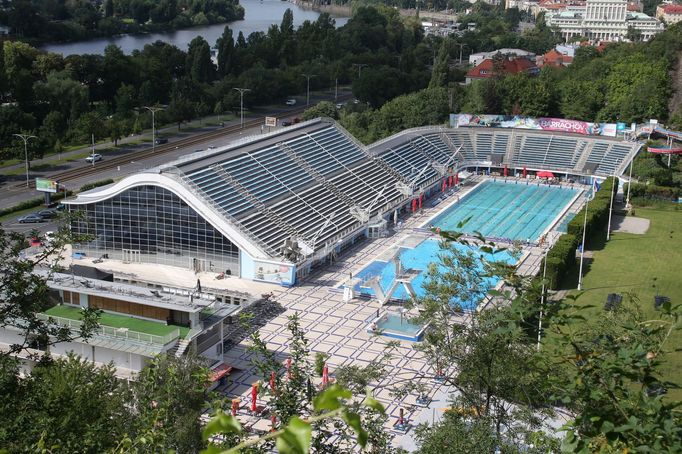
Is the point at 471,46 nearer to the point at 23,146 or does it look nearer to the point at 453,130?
the point at 453,130

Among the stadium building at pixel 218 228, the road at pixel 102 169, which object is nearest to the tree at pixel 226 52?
the road at pixel 102 169

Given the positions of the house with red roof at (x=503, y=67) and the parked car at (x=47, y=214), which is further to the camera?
the house with red roof at (x=503, y=67)

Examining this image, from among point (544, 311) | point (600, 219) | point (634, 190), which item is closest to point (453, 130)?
point (634, 190)

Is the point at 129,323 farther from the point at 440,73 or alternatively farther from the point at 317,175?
the point at 440,73

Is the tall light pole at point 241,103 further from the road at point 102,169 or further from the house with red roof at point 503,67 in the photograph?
the house with red roof at point 503,67

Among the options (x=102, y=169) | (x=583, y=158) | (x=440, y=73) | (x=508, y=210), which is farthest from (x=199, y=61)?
(x=508, y=210)

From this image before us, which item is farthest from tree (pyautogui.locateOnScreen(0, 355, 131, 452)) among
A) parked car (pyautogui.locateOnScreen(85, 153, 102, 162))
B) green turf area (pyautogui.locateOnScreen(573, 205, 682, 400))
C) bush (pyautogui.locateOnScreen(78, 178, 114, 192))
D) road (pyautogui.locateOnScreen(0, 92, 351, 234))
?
parked car (pyautogui.locateOnScreen(85, 153, 102, 162))

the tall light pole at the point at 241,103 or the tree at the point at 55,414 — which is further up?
the tree at the point at 55,414
